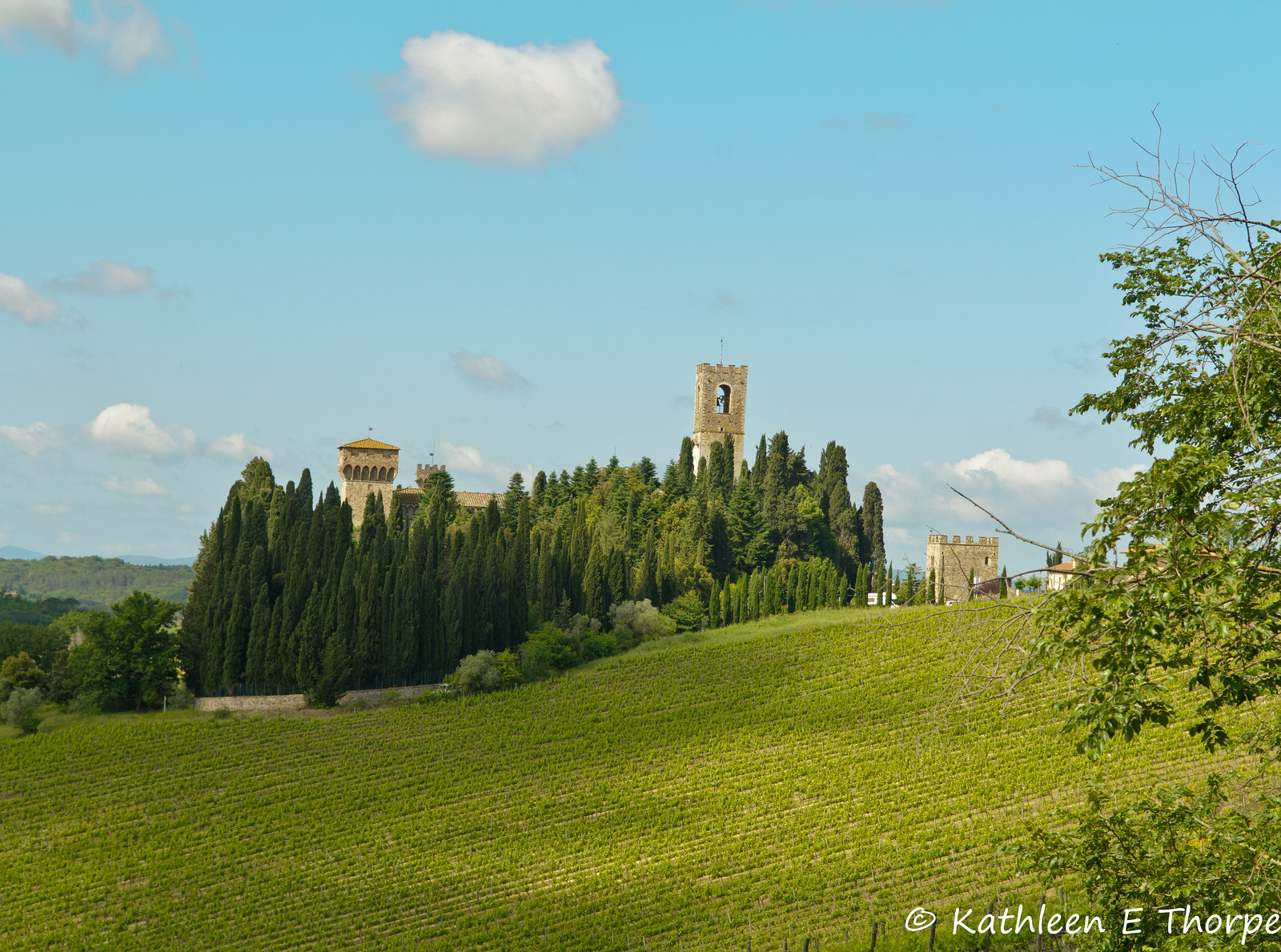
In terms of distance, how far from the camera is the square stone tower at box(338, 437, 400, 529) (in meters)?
71.8

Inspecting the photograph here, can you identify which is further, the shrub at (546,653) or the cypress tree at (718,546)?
the cypress tree at (718,546)

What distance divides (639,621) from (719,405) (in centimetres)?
2316

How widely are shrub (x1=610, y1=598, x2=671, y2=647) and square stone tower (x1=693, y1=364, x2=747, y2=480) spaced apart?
1853 centimetres

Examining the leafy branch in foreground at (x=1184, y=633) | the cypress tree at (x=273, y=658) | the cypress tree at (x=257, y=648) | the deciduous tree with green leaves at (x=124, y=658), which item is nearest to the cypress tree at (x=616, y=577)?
the cypress tree at (x=273, y=658)

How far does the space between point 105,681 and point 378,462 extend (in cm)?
2964

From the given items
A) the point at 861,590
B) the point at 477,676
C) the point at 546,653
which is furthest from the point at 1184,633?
the point at 861,590

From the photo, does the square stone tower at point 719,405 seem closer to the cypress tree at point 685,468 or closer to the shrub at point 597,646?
the cypress tree at point 685,468

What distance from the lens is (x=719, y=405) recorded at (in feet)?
248

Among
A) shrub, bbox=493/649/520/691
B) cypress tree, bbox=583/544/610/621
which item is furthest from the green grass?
cypress tree, bbox=583/544/610/621

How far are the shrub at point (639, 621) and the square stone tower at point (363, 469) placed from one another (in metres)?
21.8

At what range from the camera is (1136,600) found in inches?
247

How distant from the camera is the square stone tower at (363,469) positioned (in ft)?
236

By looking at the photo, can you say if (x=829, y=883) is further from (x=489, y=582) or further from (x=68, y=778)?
(x=489, y=582)

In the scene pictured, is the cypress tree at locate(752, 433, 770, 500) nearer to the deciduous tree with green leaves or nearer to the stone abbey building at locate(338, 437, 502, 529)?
the stone abbey building at locate(338, 437, 502, 529)
